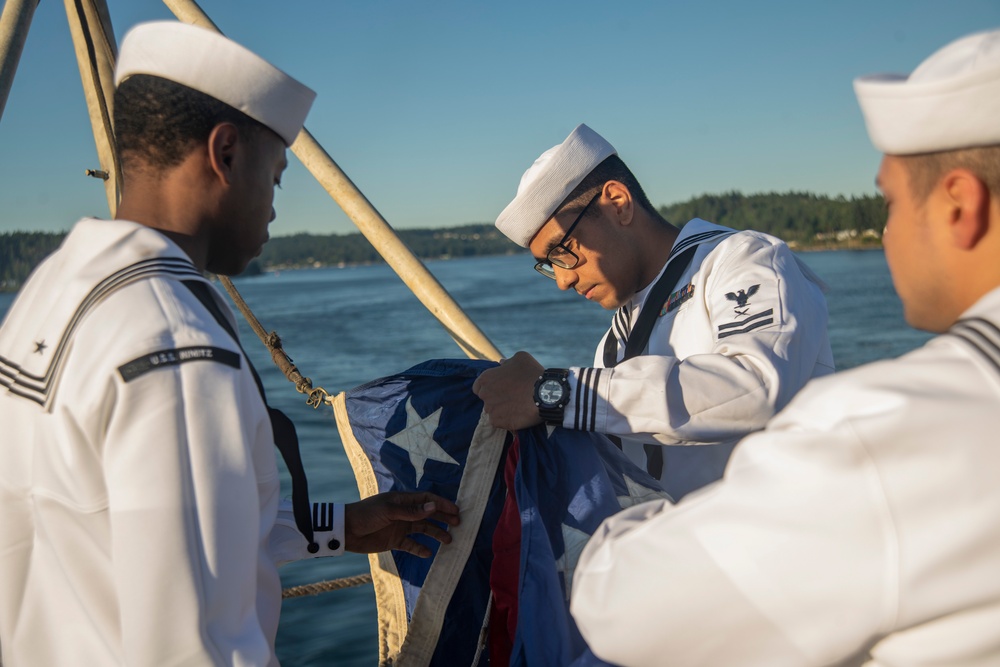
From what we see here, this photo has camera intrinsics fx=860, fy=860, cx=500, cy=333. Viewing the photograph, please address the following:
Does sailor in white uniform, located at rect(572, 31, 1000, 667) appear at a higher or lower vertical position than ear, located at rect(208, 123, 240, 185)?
lower

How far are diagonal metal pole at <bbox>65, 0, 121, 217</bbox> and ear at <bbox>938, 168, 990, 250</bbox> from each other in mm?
3307

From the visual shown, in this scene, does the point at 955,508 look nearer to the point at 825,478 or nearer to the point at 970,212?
the point at 825,478

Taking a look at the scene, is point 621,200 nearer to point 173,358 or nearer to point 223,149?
point 223,149

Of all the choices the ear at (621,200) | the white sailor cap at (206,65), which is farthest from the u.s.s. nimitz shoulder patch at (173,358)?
the ear at (621,200)

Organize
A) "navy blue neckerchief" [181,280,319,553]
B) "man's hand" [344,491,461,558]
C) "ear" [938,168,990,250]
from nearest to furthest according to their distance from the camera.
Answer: "ear" [938,168,990,250]
"navy blue neckerchief" [181,280,319,553]
"man's hand" [344,491,461,558]

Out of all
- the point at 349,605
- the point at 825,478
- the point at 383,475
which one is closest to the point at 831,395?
the point at 825,478

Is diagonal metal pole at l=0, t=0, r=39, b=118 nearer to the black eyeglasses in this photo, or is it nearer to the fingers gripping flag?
the fingers gripping flag

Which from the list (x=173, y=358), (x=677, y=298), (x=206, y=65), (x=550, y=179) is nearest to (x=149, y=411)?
(x=173, y=358)

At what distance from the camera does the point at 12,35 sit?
9.81ft

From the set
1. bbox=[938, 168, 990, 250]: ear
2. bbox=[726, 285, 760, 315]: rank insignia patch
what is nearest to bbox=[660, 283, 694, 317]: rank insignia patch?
bbox=[726, 285, 760, 315]: rank insignia patch

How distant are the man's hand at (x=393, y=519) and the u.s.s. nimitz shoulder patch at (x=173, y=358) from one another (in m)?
1.10

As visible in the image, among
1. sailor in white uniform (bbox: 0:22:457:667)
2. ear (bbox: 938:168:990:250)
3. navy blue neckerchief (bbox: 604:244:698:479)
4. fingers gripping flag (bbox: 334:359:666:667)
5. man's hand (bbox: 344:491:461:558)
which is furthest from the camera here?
navy blue neckerchief (bbox: 604:244:698:479)

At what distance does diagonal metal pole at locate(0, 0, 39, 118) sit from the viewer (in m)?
2.89

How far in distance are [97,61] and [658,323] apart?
2677mm
